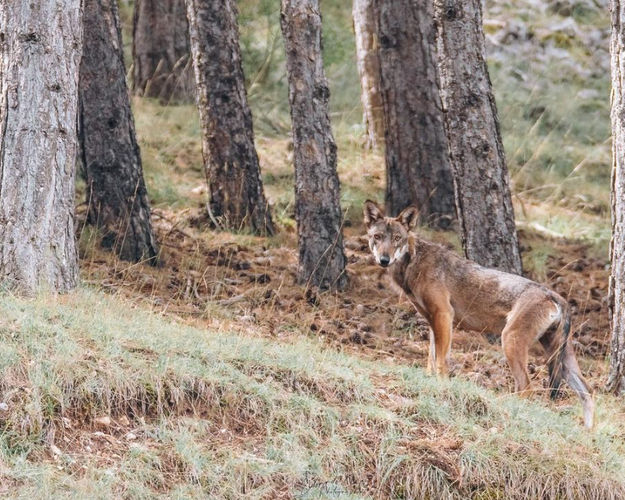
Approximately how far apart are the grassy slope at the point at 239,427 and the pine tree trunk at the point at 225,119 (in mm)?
5157

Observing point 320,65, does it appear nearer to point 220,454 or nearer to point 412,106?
point 412,106

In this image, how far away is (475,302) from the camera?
9.98 metres

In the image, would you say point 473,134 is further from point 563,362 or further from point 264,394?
point 264,394

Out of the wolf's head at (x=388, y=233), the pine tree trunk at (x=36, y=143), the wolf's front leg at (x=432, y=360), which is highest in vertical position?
the pine tree trunk at (x=36, y=143)

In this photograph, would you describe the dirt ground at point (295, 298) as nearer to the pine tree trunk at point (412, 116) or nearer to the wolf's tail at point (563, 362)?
the wolf's tail at point (563, 362)

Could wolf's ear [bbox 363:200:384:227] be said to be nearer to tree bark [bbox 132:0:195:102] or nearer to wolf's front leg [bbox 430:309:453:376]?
wolf's front leg [bbox 430:309:453:376]

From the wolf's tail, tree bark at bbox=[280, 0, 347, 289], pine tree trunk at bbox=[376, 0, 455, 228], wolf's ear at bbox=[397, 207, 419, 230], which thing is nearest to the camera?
the wolf's tail

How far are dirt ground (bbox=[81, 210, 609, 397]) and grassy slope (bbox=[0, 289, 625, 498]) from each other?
1.27 metres

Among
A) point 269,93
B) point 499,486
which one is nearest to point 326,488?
point 499,486

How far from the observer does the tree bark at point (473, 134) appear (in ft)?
36.8

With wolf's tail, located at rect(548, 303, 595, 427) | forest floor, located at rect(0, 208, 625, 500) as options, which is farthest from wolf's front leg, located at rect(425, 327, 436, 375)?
wolf's tail, located at rect(548, 303, 595, 427)

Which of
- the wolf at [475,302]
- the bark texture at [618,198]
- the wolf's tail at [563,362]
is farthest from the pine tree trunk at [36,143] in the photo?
the bark texture at [618,198]

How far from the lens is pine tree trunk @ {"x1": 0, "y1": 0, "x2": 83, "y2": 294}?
30.8ft

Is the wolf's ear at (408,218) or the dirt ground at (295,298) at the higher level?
the wolf's ear at (408,218)
